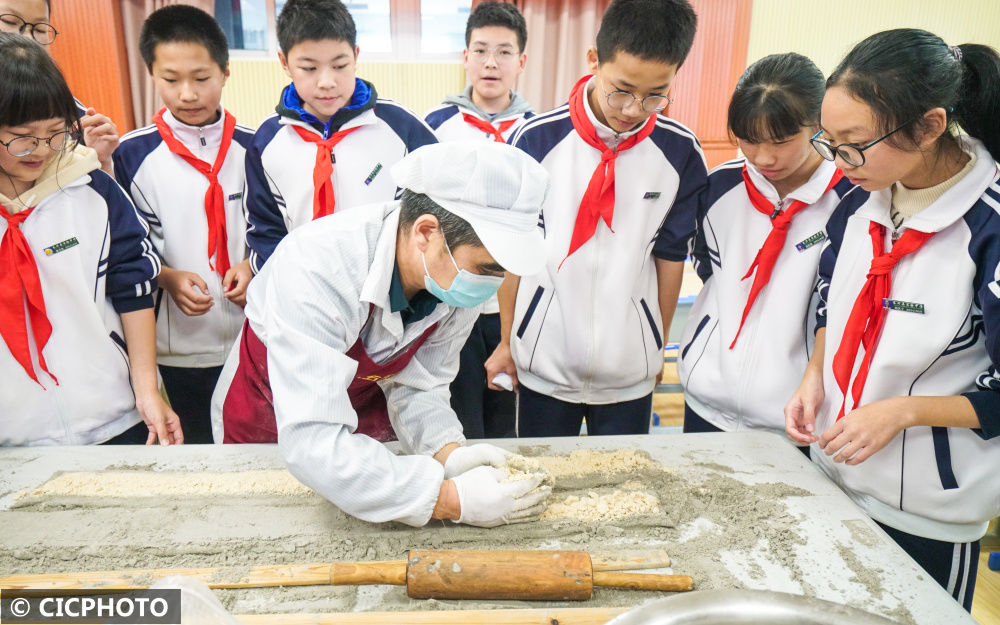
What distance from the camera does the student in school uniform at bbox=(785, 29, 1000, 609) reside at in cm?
115

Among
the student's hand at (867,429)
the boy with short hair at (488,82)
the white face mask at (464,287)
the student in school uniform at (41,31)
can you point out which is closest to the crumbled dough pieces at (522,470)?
the white face mask at (464,287)

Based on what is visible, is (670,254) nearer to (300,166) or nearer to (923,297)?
(923,297)

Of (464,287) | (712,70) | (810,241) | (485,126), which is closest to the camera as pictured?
(464,287)

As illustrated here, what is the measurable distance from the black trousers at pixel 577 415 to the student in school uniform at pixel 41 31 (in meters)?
1.45

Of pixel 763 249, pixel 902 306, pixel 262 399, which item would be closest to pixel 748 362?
pixel 763 249

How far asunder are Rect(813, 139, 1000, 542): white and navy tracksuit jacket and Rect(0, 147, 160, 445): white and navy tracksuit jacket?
5.69 ft

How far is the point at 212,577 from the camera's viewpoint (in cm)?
99

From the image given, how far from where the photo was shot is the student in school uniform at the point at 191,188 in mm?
1941

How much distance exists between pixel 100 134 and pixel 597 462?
1716 millimetres

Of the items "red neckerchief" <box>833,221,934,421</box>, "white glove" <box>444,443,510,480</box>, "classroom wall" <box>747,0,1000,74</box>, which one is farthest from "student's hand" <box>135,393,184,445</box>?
"classroom wall" <box>747,0,1000,74</box>

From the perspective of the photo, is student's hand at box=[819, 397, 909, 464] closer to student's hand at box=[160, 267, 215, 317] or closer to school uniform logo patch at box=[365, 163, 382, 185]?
school uniform logo patch at box=[365, 163, 382, 185]

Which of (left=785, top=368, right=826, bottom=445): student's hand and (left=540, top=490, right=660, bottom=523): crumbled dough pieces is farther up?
(left=785, top=368, right=826, bottom=445): student's hand

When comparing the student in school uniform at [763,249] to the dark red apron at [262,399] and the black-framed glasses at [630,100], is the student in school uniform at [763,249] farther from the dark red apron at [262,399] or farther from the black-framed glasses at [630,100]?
the dark red apron at [262,399]

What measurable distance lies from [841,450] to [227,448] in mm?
1303
